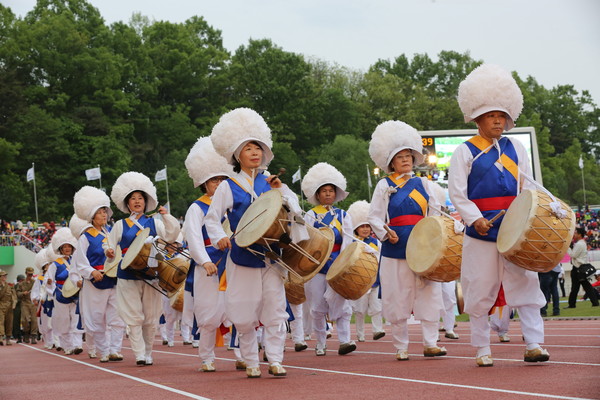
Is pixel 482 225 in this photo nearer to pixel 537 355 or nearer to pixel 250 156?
pixel 537 355

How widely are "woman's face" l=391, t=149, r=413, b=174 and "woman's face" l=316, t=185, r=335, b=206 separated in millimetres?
2437

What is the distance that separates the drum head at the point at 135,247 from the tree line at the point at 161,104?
4934 centimetres

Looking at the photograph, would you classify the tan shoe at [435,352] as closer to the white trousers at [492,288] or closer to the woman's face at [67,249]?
the white trousers at [492,288]

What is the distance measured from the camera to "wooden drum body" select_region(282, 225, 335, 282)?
966 centimetres

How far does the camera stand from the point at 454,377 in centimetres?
837

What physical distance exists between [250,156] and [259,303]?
155 centimetres

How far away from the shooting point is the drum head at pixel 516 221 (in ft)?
28.1

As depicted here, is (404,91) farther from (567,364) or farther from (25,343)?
(567,364)

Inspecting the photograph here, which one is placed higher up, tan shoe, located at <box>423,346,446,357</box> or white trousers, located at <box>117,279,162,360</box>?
white trousers, located at <box>117,279,162,360</box>

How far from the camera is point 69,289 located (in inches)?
713

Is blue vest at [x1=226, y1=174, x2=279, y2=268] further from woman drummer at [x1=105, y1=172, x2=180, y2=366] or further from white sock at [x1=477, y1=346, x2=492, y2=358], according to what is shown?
woman drummer at [x1=105, y1=172, x2=180, y2=366]

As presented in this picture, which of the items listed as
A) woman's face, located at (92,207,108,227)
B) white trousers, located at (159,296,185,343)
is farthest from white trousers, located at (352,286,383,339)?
woman's face, located at (92,207,108,227)

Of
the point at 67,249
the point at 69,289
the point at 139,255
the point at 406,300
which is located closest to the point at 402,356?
the point at 406,300

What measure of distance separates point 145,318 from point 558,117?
108 m
